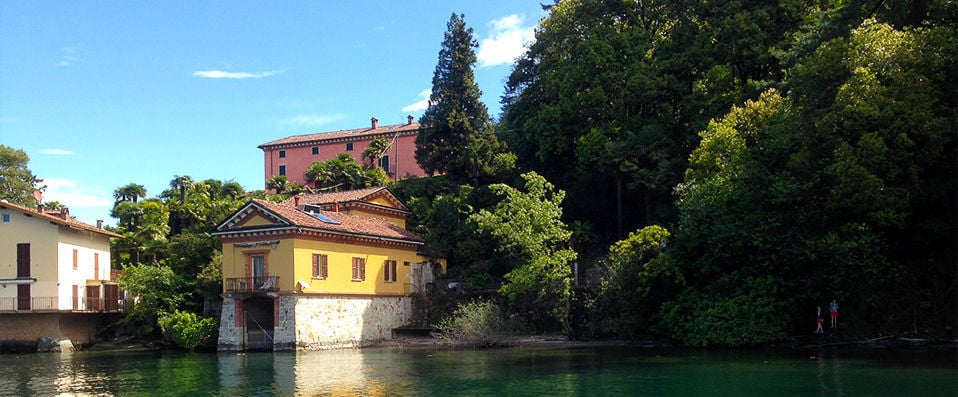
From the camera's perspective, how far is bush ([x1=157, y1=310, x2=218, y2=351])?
40.2 meters

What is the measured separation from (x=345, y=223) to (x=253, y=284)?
557 centimetres

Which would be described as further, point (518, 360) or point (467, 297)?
point (467, 297)

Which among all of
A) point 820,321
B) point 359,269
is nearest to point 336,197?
point 359,269

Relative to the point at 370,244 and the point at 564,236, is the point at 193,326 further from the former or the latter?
the point at 564,236

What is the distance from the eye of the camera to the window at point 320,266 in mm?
39094

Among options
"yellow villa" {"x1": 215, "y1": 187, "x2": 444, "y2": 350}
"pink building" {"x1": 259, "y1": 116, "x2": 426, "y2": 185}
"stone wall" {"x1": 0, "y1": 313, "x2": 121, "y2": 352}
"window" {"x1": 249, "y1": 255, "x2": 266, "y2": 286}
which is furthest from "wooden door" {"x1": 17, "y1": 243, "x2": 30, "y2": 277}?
"pink building" {"x1": 259, "y1": 116, "x2": 426, "y2": 185}

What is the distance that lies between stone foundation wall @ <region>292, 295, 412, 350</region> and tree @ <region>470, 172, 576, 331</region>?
6.48 meters

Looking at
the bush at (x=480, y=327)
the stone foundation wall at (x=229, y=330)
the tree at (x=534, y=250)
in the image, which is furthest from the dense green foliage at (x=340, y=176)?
the bush at (x=480, y=327)

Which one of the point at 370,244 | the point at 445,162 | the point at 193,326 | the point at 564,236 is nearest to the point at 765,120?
the point at 564,236

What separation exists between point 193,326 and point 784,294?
26.1m

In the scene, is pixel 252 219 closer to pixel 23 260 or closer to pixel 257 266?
pixel 257 266

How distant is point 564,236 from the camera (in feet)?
128

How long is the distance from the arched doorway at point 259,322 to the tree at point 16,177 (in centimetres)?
3449

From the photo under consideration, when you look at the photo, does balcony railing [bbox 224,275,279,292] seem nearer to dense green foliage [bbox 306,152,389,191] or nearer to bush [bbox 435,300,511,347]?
bush [bbox 435,300,511,347]
